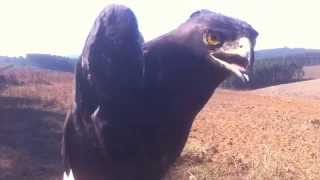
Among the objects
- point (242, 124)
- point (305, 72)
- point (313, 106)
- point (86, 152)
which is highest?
point (86, 152)

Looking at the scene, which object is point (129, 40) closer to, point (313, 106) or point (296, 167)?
point (296, 167)

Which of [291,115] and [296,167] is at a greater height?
[296,167]

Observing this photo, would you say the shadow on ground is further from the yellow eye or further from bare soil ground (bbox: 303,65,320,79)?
bare soil ground (bbox: 303,65,320,79)

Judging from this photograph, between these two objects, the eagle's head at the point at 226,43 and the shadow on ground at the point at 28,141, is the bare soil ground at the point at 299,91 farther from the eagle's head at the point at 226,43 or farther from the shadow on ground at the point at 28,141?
the eagle's head at the point at 226,43

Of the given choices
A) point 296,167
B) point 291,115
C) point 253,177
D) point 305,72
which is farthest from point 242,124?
point 305,72

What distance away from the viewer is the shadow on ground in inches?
472

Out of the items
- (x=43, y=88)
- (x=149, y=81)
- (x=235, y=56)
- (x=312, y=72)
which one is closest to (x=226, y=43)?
(x=235, y=56)

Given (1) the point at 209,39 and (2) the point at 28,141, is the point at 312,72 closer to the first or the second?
(2) the point at 28,141

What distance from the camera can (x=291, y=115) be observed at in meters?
21.8

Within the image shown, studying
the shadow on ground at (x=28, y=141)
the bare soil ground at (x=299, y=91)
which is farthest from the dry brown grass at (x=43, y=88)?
the bare soil ground at (x=299, y=91)

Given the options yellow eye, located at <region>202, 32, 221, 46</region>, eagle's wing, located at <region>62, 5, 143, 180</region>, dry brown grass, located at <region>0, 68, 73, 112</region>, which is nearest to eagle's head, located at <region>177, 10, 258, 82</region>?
yellow eye, located at <region>202, 32, 221, 46</region>

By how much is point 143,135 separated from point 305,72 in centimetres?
5040

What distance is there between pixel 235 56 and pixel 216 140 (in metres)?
13.9

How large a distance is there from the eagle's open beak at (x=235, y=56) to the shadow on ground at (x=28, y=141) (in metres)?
9.69
